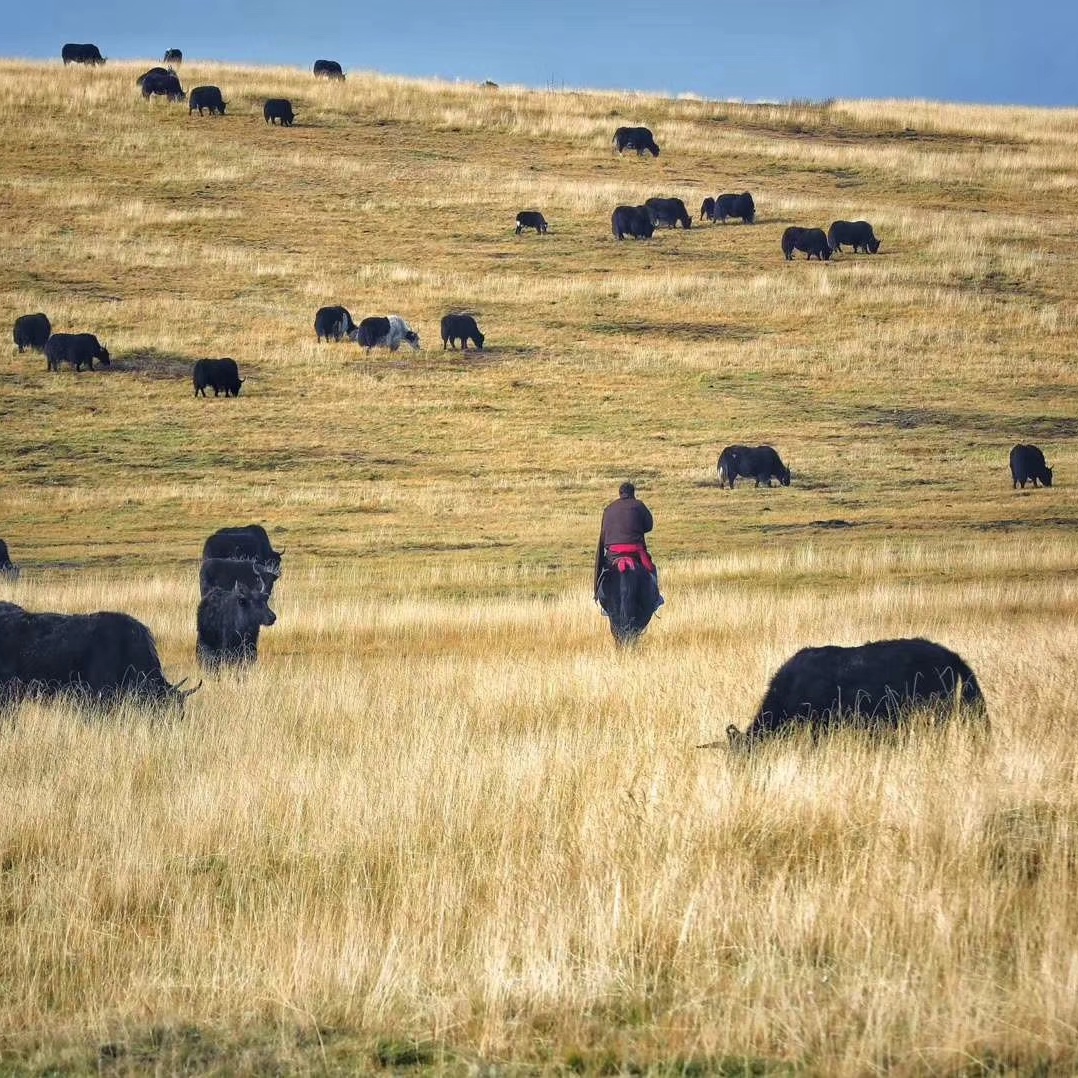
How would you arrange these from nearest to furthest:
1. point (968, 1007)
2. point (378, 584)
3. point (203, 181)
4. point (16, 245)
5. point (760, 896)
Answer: point (968, 1007) < point (760, 896) < point (378, 584) < point (16, 245) < point (203, 181)

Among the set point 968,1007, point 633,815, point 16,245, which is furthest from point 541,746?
point 16,245

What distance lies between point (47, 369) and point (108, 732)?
31687 millimetres

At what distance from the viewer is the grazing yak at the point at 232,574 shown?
14656 millimetres

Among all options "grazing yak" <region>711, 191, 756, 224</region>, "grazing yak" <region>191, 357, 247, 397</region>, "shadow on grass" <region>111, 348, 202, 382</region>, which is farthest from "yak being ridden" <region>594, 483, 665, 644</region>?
"grazing yak" <region>711, 191, 756, 224</region>

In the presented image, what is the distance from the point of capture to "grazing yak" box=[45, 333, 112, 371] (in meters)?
39.3

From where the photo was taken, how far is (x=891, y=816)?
22.3 feet

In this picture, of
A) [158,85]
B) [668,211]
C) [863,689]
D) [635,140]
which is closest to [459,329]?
[668,211]

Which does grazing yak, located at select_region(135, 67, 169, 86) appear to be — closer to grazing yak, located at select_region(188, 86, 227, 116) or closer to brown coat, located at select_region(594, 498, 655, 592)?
grazing yak, located at select_region(188, 86, 227, 116)

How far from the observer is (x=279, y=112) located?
65.9 m

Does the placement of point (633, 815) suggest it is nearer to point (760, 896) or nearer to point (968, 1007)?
point (760, 896)

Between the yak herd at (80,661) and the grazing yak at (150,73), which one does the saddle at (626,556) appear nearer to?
the yak herd at (80,661)

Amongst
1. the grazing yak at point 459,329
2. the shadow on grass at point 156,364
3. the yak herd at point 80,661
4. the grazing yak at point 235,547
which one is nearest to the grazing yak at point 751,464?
the grazing yak at point 459,329

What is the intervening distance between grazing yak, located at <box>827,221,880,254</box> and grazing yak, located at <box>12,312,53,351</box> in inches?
1011

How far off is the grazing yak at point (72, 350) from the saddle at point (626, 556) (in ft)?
93.0
